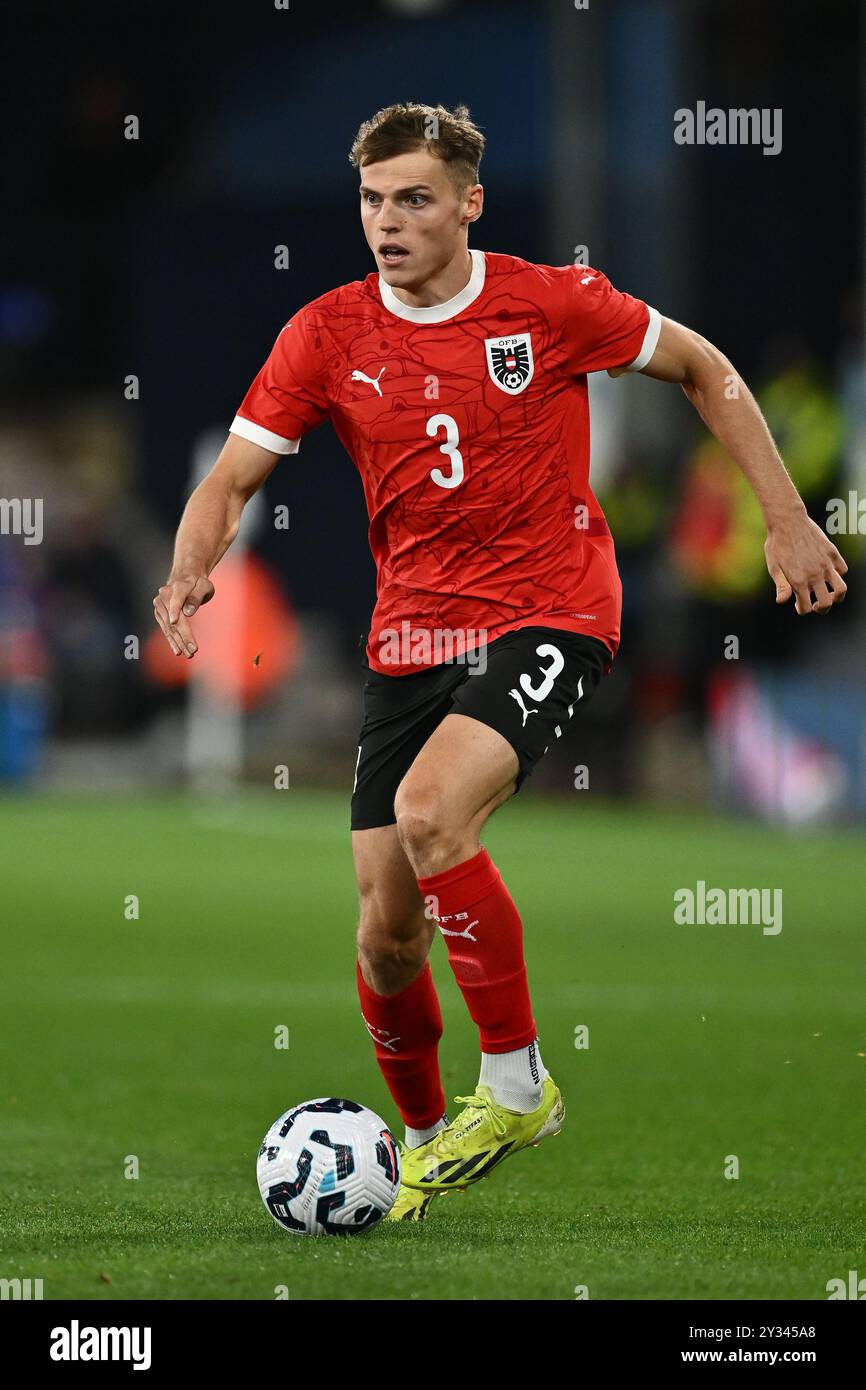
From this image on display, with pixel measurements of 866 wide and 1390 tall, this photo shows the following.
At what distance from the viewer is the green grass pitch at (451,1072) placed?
4949mm

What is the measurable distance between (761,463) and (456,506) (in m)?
0.76

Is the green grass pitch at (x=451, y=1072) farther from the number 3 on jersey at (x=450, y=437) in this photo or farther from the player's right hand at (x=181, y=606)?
the number 3 on jersey at (x=450, y=437)

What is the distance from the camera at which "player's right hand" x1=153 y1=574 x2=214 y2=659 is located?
552 cm

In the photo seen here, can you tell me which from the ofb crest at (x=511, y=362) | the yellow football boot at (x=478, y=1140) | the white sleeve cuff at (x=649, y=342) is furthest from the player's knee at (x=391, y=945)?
the white sleeve cuff at (x=649, y=342)

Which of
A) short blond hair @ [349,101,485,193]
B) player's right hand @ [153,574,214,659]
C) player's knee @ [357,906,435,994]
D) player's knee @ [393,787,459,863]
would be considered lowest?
player's knee @ [357,906,435,994]

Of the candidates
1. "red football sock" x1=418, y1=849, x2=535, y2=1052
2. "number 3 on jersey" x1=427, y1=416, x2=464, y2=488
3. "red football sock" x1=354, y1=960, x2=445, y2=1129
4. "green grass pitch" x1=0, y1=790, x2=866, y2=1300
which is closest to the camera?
"green grass pitch" x1=0, y1=790, x2=866, y2=1300

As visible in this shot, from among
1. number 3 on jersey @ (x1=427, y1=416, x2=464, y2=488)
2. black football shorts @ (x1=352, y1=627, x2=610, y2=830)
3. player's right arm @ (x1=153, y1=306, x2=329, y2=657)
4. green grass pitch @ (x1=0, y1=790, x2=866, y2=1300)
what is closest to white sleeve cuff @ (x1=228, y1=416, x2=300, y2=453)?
player's right arm @ (x1=153, y1=306, x2=329, y2=657)

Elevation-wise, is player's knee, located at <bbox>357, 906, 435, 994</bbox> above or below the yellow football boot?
above

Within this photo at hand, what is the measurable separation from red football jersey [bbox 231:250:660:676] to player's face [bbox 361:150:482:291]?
0.62 ft

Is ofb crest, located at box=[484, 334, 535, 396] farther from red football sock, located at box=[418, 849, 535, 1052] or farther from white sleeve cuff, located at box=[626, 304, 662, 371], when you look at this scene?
red football sock, located at box=[418, 849, 535, 1052]

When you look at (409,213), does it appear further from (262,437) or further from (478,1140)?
(478,1140)

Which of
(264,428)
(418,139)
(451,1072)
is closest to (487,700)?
(264,428)

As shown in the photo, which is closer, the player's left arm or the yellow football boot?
the yellow football boot

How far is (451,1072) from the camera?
7.96 m
